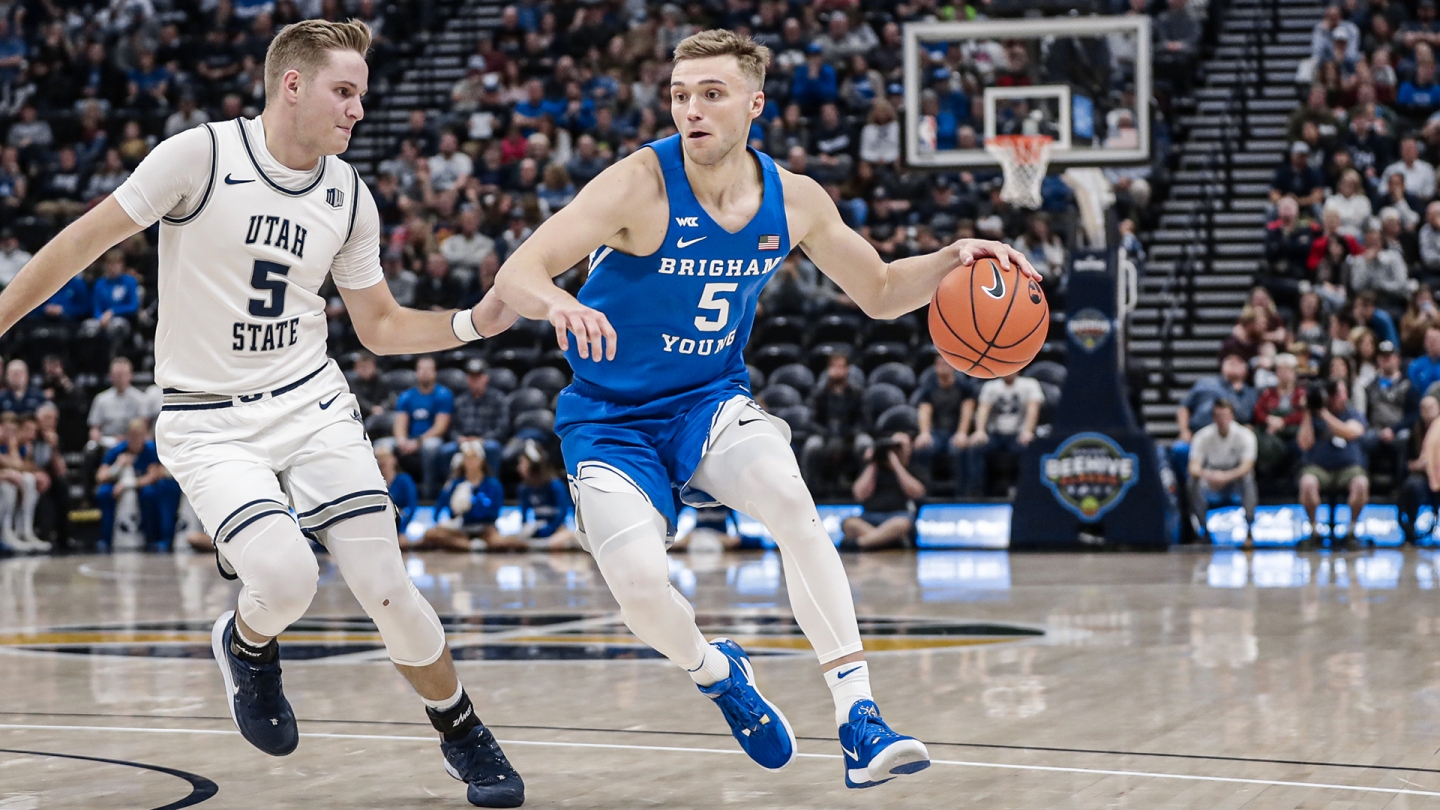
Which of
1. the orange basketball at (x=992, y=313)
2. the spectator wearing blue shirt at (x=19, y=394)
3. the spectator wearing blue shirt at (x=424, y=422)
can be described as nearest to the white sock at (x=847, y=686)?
the orange basketball at (x=992, y=313)

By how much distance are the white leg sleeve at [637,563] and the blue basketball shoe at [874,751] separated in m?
0.51

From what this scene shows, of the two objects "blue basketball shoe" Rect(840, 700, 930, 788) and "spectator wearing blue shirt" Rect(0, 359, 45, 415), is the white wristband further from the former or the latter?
"spectator wearing blue shirt" Rect(0, 359, 45, 415)

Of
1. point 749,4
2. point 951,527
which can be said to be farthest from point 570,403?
point 749,4

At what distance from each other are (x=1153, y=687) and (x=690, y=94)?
3099mm

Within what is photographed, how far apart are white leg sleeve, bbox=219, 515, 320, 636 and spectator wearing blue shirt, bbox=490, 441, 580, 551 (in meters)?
9.82

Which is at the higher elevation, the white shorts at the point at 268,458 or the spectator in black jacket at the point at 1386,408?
the white shorts at the point at 268,458

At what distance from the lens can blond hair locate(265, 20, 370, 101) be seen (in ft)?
15.3

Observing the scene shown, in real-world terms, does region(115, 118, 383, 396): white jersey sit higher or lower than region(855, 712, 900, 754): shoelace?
higher

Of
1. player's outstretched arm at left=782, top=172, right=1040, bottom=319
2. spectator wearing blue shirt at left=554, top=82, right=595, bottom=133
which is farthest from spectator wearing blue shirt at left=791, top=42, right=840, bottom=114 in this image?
player's outstretched arm at left=782, top=172, right=1040, bottom=319

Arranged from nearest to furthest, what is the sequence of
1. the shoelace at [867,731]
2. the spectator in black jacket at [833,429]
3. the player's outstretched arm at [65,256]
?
1. the shoelace at [867,731]
2. the player's outstretched arm at [65,256]
3. the spectator in black jacket at [833,429]

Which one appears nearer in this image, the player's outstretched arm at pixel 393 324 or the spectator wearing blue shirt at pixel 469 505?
the player's outstretched arm at pixel 393 324

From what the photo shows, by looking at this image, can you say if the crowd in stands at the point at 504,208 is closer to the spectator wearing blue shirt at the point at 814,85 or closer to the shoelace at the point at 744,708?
the spectator wearing blue shirt at the point at 814,85

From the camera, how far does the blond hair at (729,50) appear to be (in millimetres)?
4660

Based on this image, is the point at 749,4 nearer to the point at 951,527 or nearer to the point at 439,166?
the point at 439,166
